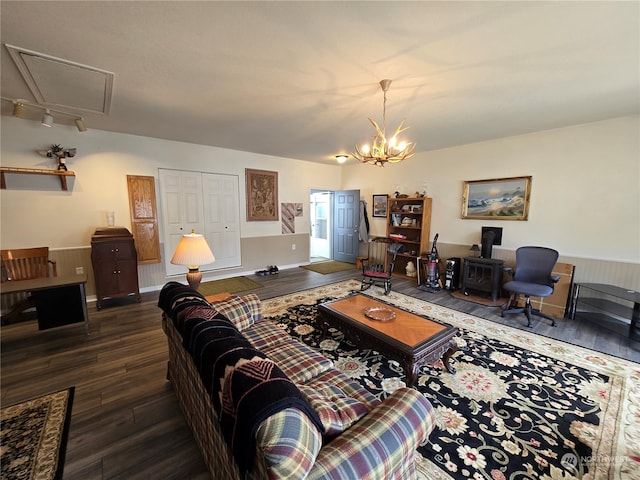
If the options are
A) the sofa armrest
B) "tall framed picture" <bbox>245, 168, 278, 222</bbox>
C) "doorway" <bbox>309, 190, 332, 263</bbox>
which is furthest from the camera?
"doorway" <bbox>309, 190, 332, 263</bbox>

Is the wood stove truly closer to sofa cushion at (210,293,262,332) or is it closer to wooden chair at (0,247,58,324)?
sofa cushion at (210,293,262,332)

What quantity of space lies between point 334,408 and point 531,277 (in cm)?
390

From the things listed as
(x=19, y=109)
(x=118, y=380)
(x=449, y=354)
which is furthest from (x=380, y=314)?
(x=19, y=109)

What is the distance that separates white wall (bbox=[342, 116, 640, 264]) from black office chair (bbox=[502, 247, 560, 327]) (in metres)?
0.49

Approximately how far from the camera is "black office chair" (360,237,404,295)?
14.7ft

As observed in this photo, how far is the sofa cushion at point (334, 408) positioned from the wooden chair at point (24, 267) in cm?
396

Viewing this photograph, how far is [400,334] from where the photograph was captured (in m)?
2.15

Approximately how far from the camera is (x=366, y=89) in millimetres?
2559

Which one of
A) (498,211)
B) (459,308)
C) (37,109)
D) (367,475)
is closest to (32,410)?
(367,475)

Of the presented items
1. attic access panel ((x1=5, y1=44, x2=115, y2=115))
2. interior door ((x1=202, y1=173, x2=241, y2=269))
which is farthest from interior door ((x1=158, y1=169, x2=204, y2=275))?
attic access panel ((x1=5, y1=44, x2=115, y2=115))

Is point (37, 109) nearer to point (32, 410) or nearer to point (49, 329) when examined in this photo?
point (49, 329)

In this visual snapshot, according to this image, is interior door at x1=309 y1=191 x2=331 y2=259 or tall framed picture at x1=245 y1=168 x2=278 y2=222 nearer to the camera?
tall framed picture at x1=245 y1=168 x2=278 y2=222

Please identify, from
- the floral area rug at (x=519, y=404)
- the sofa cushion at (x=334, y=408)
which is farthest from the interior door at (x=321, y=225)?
the sofa cushion at (x=334, y=408)

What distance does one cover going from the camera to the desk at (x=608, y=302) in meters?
2.89
